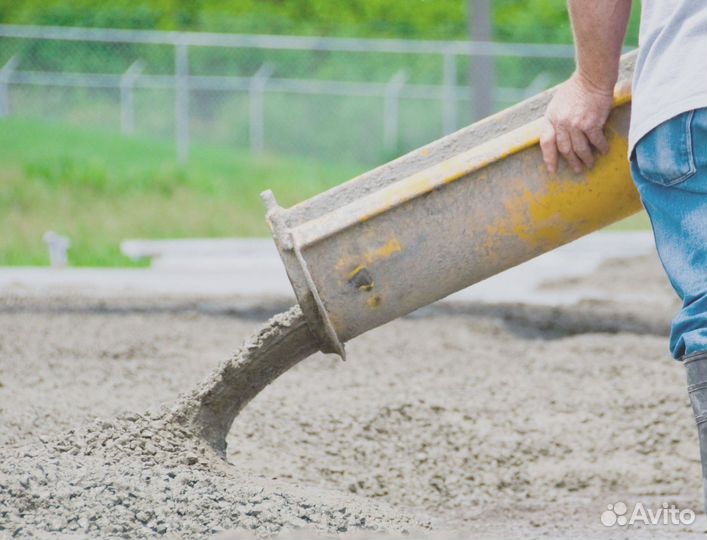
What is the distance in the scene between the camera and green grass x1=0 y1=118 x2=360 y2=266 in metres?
9.62

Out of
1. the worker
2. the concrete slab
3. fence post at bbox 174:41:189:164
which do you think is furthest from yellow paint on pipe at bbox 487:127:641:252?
fence post at bbox 174:41:189:164

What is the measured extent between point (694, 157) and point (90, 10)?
19.0 m


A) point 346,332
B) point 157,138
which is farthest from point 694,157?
point 157,138

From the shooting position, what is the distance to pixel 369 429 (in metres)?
3.76

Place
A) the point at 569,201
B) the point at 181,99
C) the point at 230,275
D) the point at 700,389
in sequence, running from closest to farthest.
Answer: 1. the point at 700,389
2. the point at 569,201
3. the point at 230,275
4. the point at 181,99

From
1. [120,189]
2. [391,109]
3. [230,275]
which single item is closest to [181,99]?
[391,109]

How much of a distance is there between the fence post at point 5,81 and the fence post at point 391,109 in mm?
5554

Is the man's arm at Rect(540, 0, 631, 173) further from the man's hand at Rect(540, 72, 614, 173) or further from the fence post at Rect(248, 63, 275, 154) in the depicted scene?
the fence post at Rect(248, 63, 275, 154)

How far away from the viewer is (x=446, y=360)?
4.88 metres

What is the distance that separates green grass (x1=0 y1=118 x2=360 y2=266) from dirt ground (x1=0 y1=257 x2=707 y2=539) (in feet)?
11.1

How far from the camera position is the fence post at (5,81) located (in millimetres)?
16703

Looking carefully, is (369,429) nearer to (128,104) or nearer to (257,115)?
(257,115)

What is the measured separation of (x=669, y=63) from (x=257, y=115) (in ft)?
47.9

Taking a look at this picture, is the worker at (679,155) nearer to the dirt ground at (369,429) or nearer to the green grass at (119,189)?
the dirt ground at (369,429)
